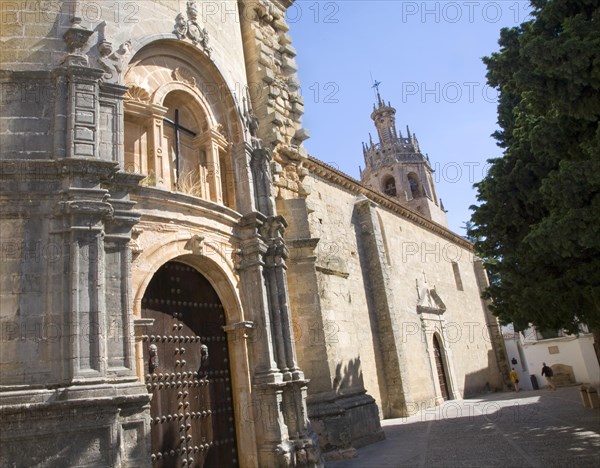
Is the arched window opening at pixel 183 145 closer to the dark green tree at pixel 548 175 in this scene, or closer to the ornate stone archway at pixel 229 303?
the ornate stone archway at pixel 229 303

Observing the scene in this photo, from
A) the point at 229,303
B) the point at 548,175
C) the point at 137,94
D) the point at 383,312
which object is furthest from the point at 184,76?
the point at 383,312

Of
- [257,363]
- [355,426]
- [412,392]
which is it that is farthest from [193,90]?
[412,392]

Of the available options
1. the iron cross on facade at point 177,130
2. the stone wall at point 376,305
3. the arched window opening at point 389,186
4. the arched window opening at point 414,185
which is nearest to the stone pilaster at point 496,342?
the stone wall at point 376,305

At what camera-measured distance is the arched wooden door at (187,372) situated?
5836mm

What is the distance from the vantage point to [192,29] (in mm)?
7492

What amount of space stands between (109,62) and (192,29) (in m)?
1.85

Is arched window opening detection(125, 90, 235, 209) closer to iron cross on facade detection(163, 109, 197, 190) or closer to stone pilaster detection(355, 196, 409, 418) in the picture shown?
iron cross on facade detection(163, 109, 197, 190)

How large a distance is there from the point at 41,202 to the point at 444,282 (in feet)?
67.6

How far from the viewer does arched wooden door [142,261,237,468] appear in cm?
584

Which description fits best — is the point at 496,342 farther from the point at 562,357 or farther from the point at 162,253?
the point at 162,253

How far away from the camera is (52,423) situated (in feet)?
15.0

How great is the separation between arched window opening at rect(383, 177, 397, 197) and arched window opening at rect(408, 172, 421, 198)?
1.18 meters

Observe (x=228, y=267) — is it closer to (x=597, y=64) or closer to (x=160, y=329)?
(x=160, y=329)

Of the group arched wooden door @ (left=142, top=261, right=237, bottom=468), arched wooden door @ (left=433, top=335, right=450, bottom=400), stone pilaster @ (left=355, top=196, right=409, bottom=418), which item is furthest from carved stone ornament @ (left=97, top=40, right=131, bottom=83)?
arched wooden door @ (left=433, top=335, right=450, bottom=400)
